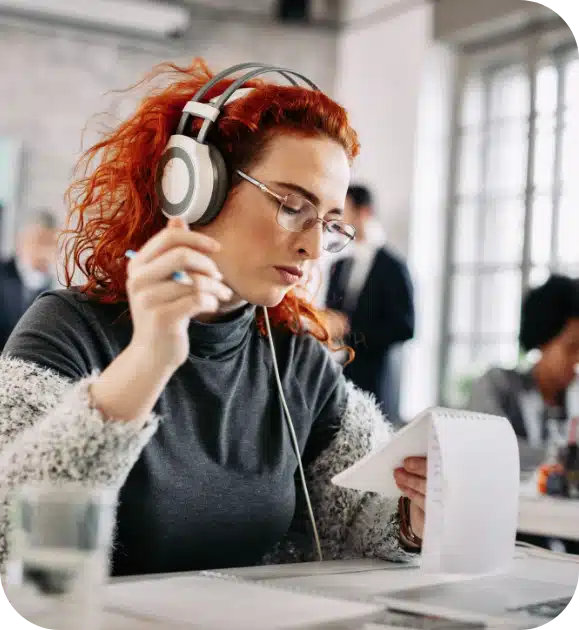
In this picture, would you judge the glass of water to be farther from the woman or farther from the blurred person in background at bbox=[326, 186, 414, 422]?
the blurred person in background at bbox=[326, 186, 414, 422]

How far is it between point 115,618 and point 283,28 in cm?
602

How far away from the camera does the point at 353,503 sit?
4.50 feet

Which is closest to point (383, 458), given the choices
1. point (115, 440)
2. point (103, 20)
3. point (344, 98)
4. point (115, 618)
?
point (115, 440)

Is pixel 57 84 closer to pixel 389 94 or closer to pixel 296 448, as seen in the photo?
pixel 389 94

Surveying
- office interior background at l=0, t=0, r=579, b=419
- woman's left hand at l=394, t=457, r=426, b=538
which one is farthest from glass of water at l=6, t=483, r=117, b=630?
office interior background at l=0, t=0, r=579, b=419

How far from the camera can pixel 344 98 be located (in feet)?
21.3

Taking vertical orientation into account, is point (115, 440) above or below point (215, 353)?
below

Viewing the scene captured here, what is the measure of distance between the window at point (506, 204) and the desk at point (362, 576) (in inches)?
151

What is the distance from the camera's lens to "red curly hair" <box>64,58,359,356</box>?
4.24ft

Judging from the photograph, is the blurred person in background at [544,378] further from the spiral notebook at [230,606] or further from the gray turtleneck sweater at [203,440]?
the spiral notebook at [230,606]

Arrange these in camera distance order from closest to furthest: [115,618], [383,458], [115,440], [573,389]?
[115,618] < [115,440] < [383,458] < [573,389]

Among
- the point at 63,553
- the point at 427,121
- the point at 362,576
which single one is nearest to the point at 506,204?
the point at 427,121

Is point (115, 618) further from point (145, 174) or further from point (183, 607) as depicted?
point (145, 174)

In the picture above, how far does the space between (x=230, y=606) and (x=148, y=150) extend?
66cm
